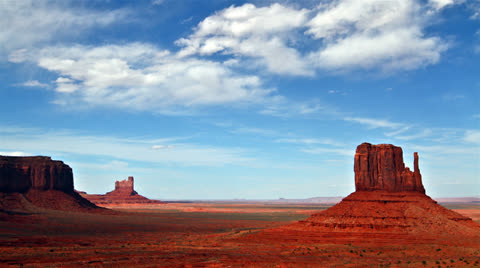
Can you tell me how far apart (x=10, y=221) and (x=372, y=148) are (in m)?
83.1

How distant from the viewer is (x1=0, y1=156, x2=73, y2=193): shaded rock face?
147m

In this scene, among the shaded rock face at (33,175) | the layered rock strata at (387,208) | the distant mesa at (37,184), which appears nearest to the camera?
the layered rock strata at (387,208)

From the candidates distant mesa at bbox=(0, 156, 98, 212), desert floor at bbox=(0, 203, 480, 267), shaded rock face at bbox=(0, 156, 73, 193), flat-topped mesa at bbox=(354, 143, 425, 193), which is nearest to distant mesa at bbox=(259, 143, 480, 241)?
flat-topped mesa at bbox=(354, 143, 425, 193)

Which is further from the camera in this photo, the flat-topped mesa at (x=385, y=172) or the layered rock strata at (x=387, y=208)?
the flat-topped mesa at (x=385, y=172)

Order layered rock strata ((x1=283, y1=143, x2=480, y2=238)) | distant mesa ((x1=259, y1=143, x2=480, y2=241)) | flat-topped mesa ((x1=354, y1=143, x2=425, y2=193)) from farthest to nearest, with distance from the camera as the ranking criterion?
1. flat-topped mesa ((x1=354, y1=143, x2=425, y2=193))
2. layered rock strata ((x1=283, y1=143, x2=480, y2=238))
3. distant mesa ((x1=259, y1=143, x2=480, y2=241))

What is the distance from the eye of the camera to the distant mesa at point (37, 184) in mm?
142375

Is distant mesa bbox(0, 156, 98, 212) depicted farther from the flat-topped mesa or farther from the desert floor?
the flat-topped mesa

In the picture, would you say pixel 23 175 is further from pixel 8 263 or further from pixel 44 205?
pixel 8 263

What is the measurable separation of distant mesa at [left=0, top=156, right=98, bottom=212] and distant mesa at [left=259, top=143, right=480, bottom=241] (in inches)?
3877

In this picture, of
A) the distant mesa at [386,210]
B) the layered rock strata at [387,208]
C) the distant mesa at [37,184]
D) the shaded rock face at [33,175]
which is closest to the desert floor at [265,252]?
the distant mesa at [386,210]

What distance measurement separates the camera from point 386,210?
7131 cm

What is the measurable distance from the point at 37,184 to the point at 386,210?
126 m

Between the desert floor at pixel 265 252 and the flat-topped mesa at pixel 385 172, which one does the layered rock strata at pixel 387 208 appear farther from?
the desert floor at pixel 265 252

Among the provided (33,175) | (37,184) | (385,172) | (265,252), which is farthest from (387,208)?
(33,175)
